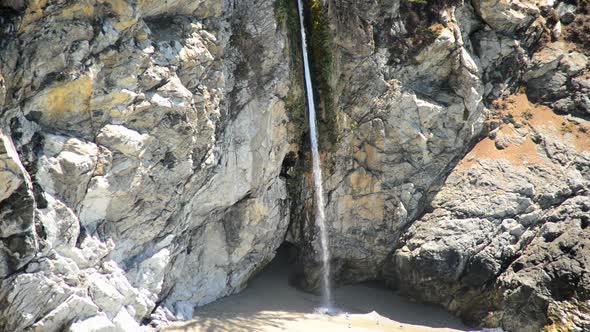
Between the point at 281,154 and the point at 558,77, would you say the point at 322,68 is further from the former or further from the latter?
the point at 558,77

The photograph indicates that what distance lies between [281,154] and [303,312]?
3773mm

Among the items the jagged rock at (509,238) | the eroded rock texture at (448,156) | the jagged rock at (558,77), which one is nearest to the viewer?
the jagged rock at (509,238)

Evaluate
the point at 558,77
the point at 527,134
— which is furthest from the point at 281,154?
the point at 558,77

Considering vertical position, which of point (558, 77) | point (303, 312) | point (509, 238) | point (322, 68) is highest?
point (558, 77)

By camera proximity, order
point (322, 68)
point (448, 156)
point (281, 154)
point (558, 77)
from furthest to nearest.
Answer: point (558, 77), point (448, 156), point (322, 68), point (281, 154)

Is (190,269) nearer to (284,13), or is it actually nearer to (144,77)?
(144,77)

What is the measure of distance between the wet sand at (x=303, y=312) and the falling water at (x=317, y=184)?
33 cm

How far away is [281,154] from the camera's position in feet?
44.1

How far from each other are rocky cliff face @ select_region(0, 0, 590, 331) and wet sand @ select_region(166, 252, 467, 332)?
39 centimetres

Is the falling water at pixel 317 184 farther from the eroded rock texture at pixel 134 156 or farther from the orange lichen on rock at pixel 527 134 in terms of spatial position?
the orange lichen on rock at pixel 527 134

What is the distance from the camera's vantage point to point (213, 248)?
1285cm

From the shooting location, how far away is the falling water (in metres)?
13.6

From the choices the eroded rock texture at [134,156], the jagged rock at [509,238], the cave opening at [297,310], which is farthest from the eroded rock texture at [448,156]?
the eroded rock texture at [134,156]

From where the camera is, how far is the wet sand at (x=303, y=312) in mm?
12109
